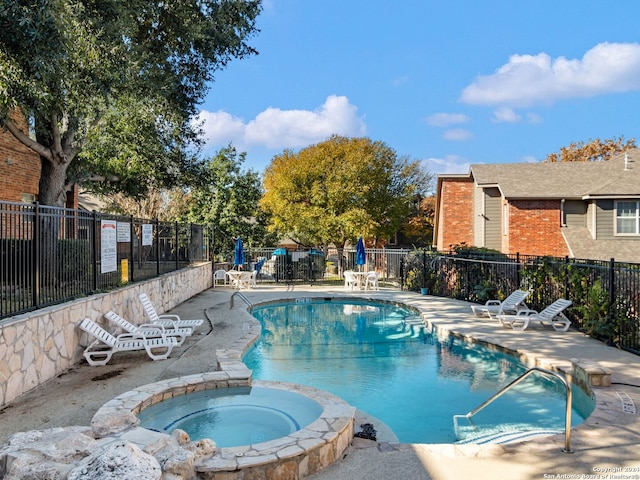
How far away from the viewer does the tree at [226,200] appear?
25359 mm

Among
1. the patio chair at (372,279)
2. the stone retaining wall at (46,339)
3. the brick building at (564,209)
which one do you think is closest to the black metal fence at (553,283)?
the patio chair at (372,279)

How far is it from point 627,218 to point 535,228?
3365 mm

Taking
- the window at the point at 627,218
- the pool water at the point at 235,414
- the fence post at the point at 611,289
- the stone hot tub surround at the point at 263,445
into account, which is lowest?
the pool water at the point at 235,414

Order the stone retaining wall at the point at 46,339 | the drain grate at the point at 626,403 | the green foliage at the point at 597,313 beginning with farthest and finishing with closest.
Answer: the green foliage at the point at 597,313 < the stone retaining wall at the point at 46,339 < the drain grate at the point at 626,403

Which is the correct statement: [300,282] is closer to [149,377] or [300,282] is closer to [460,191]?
[460,191]

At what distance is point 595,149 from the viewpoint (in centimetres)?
3797

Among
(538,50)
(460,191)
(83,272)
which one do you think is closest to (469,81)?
(538,50)

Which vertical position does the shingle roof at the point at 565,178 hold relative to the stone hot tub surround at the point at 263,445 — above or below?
above

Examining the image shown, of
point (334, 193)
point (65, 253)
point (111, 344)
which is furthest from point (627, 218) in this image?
point (65, 253)

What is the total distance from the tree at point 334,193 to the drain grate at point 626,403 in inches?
911

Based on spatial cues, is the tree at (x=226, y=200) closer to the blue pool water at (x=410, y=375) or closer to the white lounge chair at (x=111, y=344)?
the blue pool water at (x=410, y=375)

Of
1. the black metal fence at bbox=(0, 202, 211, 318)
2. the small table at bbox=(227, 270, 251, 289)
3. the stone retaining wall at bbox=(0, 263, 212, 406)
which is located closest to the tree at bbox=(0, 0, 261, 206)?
the black metal fence at bbox=(0, 202, 211, 318)

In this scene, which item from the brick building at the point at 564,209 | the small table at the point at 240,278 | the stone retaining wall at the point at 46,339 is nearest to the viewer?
the stone retaining wall at the point at 46,339

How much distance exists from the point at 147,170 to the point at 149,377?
8538 mm
